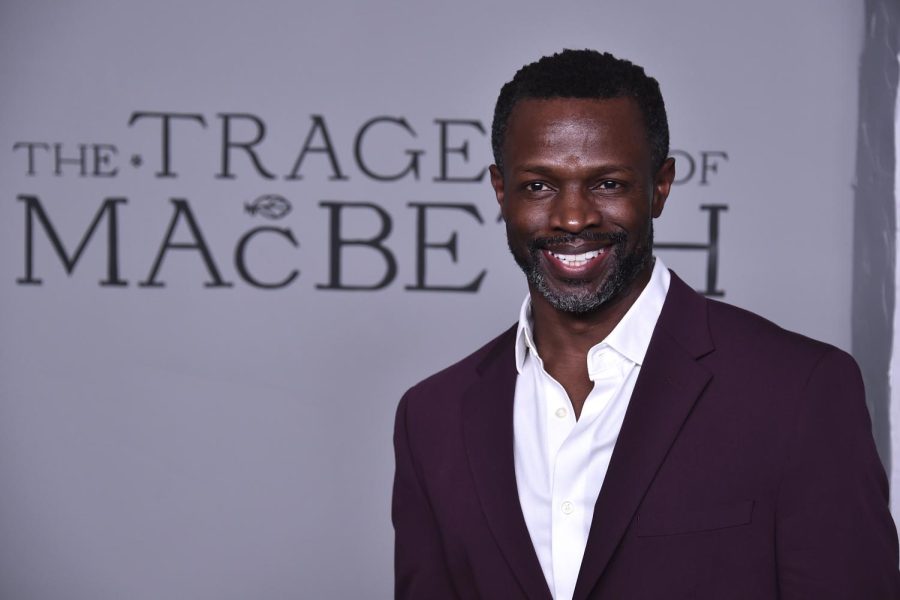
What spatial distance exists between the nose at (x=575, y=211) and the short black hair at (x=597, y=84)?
0.43 ft

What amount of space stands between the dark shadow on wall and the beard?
1595mm

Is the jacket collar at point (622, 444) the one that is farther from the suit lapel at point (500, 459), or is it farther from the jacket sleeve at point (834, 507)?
the jacket sleeve at point (834, 507)

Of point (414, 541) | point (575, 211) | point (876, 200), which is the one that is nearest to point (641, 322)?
point (575, 211)

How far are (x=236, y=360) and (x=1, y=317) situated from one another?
724 mm

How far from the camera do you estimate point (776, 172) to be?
9.64 ft

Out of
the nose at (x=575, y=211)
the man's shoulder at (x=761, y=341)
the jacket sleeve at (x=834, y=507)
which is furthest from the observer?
the nose at (x=575, y=211)

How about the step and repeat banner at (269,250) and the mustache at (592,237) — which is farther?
the step and repeat banner at (269,250)

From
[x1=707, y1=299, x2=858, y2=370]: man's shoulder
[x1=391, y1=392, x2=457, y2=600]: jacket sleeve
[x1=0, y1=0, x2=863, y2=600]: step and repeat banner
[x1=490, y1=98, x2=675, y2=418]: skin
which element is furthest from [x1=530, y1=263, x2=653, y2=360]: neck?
[x1=0, y1=0, x2=863, y2=600]: step and repeat banner

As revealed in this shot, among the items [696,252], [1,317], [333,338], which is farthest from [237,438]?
[696,252]

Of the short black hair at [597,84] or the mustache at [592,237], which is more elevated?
the short black hair at [597,84]

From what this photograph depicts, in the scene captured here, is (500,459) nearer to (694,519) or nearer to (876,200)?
(694,519)

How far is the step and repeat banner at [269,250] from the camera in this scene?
2.96 metres

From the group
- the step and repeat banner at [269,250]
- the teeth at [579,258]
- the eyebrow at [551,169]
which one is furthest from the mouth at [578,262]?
the step and repeat banner at [269,250]

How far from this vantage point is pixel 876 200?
290 centimetres
